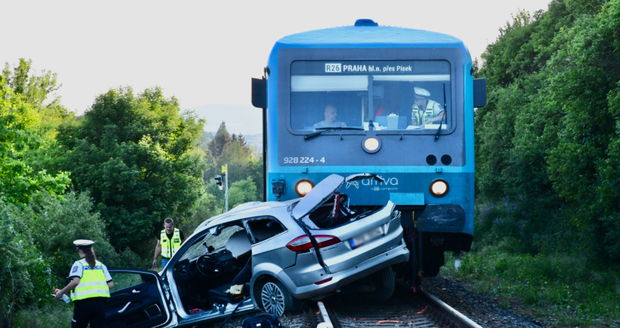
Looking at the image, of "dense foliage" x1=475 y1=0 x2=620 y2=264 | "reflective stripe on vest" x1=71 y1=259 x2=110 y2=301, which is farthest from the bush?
"dense foliage" x1=475 y1=0 x2=620 y2=264

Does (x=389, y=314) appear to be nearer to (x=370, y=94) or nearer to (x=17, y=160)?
(x=370, y=94)

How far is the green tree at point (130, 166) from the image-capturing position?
32812mm

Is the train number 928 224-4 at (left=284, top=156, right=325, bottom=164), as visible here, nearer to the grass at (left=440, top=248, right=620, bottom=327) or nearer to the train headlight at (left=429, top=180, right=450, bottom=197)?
the train headlight at (left=429, top=180, right=450, bottom=197)

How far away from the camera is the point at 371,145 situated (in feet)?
28.0

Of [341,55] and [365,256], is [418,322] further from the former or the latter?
[341,55]

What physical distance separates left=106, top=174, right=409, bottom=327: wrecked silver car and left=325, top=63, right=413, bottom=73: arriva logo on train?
1448 millimetres

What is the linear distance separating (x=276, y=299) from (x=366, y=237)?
4.20 feet

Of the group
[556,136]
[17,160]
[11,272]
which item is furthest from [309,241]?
[17,160]

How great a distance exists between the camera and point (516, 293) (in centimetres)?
1025

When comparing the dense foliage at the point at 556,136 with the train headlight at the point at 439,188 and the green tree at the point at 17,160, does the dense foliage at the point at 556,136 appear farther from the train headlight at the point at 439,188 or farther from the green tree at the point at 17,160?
the green tree at the point at 17,160

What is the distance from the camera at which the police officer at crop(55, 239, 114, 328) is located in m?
7.20

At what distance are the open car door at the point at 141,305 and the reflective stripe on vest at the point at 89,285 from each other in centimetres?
118

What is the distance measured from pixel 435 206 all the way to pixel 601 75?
20.3ft

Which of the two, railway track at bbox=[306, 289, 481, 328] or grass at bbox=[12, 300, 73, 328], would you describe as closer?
railway track at bbox=[306, 289, 481, 328]
